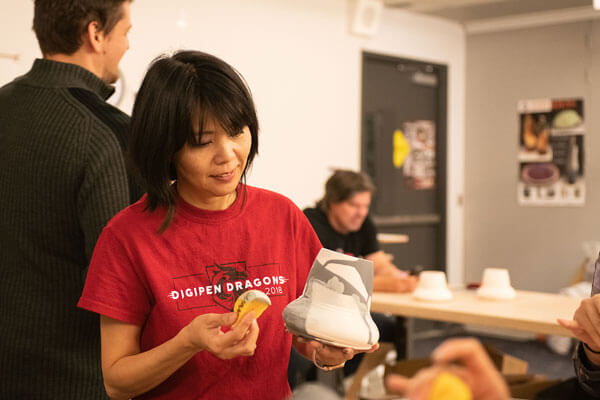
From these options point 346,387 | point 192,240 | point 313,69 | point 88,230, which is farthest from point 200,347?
point 313,69

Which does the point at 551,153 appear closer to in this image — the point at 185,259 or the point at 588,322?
the point at 588,322

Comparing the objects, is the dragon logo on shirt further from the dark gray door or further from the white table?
the dark gray door

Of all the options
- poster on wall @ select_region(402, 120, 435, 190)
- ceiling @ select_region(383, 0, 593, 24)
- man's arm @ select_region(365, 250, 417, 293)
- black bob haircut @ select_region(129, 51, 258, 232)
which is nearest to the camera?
black bob haircut @ select_region(129, 51, 258, 232)

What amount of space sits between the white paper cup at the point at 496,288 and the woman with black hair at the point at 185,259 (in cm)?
197

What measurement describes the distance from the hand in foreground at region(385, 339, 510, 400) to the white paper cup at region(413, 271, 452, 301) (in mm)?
2378

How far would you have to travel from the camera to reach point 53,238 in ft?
4.33

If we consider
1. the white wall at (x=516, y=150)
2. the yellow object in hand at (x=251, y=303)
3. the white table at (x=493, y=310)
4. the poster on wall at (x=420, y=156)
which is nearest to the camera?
the yellow object in hand at (x=251, y=303)

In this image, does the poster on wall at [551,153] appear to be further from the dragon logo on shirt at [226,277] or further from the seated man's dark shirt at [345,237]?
the dragon logo on shirt at [226,277]

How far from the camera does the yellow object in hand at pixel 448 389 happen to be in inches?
19.4

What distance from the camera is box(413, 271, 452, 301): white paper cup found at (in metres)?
2.84

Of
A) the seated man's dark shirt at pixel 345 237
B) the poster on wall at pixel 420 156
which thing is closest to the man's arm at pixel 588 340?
the seated man's dark shirt at pixel 345 237

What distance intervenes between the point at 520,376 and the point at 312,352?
5.56ft

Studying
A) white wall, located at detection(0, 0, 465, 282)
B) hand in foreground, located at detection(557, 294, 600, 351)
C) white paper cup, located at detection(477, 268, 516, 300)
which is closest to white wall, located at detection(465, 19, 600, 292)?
white wall, located at detection(0, 0, 465, 282)

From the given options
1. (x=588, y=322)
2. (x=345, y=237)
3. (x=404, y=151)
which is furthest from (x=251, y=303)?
(x=404, y=151)
